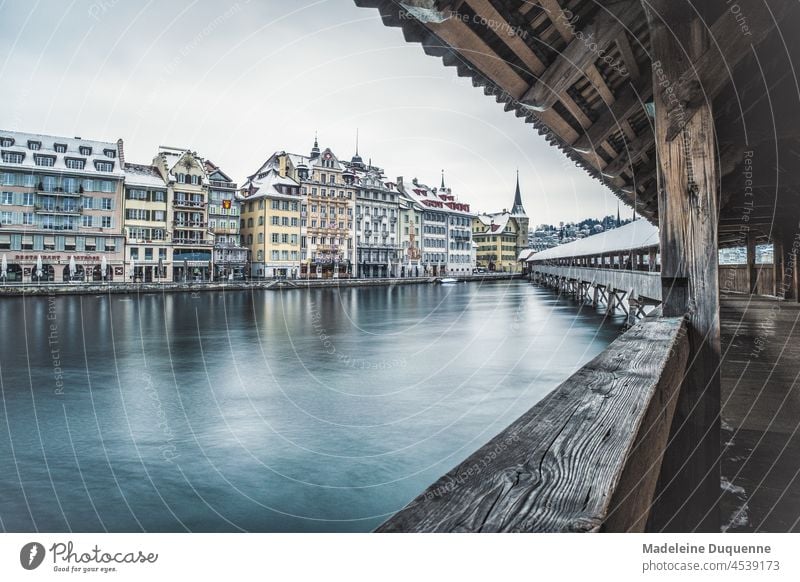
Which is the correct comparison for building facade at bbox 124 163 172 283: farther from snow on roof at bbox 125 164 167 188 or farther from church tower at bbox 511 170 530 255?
church tower at bbox 511 170 530 255

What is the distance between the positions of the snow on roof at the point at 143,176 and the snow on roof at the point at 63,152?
0.91 metres

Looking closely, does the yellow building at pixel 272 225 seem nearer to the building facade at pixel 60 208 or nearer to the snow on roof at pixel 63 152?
the snow on roof at pixel 63 152

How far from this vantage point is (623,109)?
4777mm

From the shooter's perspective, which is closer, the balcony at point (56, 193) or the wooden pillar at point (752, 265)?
the wooden pillar at point (752, 265)

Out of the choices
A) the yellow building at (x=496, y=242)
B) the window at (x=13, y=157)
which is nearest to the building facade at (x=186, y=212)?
the window at (x=13, y=157)

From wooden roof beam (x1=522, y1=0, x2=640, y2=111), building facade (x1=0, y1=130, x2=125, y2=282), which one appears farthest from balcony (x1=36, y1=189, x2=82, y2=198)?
wooden roof beam (x1=522, y1=0, x2=640, y2=111)

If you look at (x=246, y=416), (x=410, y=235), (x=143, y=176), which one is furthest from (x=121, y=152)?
(x=246, y=416)

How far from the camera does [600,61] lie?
4.09 m

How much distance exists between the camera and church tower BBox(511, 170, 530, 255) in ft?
335

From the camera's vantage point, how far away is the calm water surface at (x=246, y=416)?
21.0 feet

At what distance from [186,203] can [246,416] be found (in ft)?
149

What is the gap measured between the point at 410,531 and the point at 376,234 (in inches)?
2731

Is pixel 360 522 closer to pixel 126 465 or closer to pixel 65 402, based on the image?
pixel 126 465
